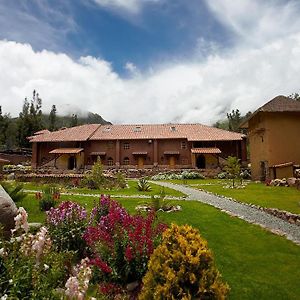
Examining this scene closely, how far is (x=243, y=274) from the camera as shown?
608 cm

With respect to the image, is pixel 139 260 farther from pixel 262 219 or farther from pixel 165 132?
pixel 165 132

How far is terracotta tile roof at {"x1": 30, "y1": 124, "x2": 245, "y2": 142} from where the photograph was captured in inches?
1777

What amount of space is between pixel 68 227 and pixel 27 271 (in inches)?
114

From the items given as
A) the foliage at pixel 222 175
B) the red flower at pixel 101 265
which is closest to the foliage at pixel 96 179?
the red flower at pixel 101 265

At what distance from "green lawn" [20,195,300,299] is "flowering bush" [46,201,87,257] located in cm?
288

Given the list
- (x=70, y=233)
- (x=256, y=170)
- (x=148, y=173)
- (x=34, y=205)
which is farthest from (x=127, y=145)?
(x=70, y=233)

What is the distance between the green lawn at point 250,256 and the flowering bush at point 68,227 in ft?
9.44

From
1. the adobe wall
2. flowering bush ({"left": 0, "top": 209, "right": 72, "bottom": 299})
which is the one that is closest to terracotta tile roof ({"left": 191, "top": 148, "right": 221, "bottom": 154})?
the adobe wall

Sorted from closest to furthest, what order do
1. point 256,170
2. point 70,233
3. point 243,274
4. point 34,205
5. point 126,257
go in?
point 126,257 → point 243,274 → point 70,233 → point 34,205 → point 256,170

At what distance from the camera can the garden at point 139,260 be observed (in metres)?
3.83

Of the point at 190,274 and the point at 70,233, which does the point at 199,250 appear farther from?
the point at 70,233

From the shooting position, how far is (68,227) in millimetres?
6672

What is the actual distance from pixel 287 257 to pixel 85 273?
5223 mm

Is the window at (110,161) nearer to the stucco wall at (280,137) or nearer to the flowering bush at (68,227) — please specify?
the stucco wall at (280,137)
